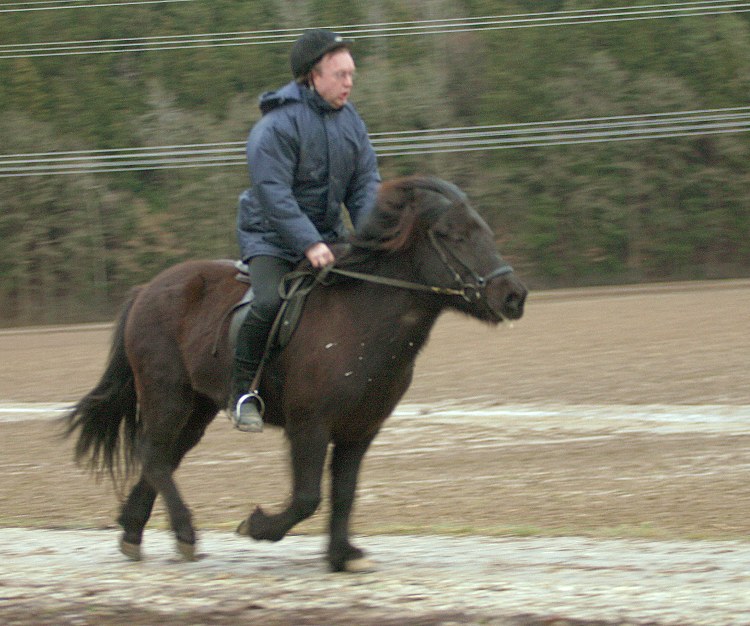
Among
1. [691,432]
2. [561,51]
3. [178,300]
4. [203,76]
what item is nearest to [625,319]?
[691,432]

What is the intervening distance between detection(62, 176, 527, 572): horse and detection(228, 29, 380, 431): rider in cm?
16

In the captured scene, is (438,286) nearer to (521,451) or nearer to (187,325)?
(187,325)

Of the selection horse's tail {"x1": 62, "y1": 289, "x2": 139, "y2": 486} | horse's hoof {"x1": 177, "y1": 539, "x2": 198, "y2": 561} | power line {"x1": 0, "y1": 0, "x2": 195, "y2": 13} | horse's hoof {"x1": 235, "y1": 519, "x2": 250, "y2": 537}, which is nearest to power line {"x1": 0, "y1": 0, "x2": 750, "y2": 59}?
power line {"x1": 0, "y1": 0, "x2": 195, "y2": 13}

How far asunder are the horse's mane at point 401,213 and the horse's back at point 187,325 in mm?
931

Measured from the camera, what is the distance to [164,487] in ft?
22.5

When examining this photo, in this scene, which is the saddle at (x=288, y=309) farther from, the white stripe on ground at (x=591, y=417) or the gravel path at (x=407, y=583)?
the white stripe on ground at (x=591, y=417)

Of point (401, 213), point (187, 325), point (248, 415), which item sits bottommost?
point (248, 415)

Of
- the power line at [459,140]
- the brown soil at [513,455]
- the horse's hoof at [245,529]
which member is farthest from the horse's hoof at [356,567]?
the power line at [459,140]

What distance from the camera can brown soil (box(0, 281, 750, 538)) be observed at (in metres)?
8.20

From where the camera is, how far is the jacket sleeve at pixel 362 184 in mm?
6517

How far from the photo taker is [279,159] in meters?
6.17

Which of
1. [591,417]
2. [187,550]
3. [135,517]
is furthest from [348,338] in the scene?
[591,417]

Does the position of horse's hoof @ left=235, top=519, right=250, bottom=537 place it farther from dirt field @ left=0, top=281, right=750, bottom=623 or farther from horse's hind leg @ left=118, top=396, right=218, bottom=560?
dirt field @ left=0, top=281, right=750, bottom=623

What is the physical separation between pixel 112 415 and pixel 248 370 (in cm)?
147
